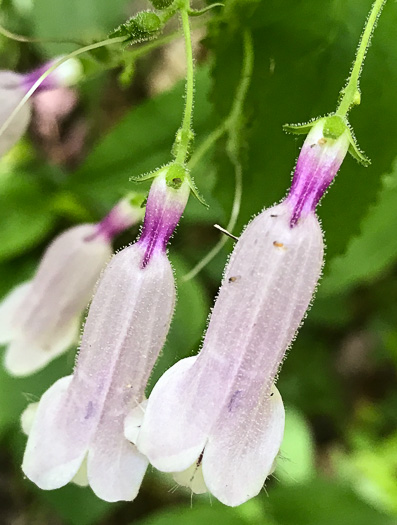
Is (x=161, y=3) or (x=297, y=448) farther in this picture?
(x=297, y=448)

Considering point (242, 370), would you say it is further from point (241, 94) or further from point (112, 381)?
point (241, 94)

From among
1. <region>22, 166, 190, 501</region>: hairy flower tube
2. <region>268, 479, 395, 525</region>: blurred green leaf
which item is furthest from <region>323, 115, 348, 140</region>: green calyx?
<region>268, 479, 395, 525</region>: blurred green leaf

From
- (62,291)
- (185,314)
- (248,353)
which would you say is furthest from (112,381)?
(185,314)

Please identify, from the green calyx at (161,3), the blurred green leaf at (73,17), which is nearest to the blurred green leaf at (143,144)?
the blurred green leaf at (73,17)

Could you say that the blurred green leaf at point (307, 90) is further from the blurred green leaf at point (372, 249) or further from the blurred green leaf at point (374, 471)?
the blurred green leaf at point (374, 471)

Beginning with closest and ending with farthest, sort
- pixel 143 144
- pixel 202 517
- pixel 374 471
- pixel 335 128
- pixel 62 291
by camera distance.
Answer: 1. pixel 335 128
2. pixel 62 291
3. pixel 143 144
4. pixel 202 517
5. pixel 374 471

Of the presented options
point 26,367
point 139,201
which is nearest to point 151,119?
point 139,201

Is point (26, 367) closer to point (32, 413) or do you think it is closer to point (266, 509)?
point (32, 413)
